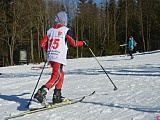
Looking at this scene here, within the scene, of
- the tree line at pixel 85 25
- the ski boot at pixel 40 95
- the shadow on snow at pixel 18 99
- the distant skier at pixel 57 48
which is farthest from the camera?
the tree line at pixel 85 25

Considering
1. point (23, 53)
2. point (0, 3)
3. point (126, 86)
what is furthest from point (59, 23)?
point (0, 3)

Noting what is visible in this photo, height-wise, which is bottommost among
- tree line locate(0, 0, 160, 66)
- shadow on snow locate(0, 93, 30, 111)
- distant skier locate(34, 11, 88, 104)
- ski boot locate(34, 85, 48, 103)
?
shadow on snow locate(0, 93, 30, 111)

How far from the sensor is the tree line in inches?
1720

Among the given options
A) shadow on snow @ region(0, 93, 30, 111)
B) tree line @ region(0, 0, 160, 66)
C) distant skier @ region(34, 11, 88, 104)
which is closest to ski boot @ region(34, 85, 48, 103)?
distant skier @ region(34, 11, 88, 104)

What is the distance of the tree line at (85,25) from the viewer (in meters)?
43.7

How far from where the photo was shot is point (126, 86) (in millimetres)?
9820

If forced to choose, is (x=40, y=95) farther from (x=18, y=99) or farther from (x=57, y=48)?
(x=18, y=99)

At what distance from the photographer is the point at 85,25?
2655 inches

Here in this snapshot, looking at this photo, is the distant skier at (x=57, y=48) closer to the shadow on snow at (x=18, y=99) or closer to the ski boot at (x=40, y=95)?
the ski boot at (x=40, y=95)

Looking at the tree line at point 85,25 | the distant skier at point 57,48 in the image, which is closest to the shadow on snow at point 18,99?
the distant skier at point 57,48

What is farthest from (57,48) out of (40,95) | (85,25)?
(85,25)

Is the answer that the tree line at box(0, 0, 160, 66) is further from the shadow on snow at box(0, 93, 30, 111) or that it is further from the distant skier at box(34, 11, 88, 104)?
the distant skier at box(34, 11, 88, 104)

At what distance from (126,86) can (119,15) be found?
5836 cm

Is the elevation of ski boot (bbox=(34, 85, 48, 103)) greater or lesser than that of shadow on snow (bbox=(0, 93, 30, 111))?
greater
